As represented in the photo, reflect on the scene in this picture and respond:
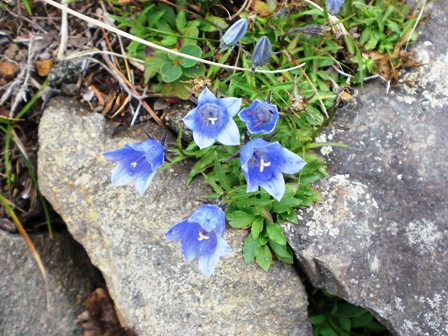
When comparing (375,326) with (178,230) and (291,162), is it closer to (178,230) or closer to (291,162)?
(291,162)

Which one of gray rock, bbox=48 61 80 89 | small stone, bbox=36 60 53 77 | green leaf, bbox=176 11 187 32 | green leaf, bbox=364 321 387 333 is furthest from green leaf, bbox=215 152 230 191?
green leaf, bbox=364 321 387 333

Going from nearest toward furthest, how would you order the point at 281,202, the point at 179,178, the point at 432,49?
the point at 281,202 → the point at 179,178 → the point at 432,49

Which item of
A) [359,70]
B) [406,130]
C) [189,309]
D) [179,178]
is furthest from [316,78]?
[189,309]

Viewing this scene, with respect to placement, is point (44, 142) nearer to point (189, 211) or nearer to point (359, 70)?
point (189, 211)

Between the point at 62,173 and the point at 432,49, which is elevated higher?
the point at 432,49

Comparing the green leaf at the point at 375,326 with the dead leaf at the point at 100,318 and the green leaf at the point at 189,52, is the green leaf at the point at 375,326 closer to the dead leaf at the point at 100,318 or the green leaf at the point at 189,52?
the dead leaf at the point at 100,318

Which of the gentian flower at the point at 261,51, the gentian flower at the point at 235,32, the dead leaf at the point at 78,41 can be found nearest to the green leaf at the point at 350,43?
the gentian flower at the point at 261,51

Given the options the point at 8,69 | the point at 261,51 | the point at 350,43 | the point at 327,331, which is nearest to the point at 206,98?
the point at 261,51
